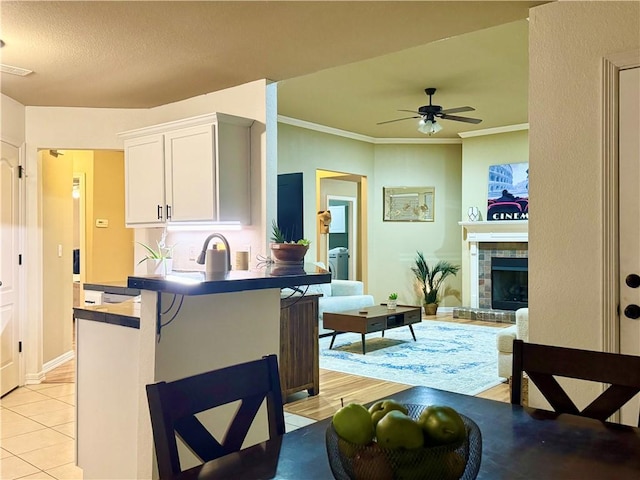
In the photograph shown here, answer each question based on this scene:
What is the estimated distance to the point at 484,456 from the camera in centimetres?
121

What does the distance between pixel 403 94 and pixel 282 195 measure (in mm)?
2382

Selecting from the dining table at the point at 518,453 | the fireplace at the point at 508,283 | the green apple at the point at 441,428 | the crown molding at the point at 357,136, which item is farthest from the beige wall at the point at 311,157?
the green apple at the point at 441,428

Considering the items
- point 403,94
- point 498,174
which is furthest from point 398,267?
point 403,94

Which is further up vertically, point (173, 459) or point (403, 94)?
point (403, 94)

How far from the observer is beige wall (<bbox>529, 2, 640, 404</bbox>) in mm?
2633

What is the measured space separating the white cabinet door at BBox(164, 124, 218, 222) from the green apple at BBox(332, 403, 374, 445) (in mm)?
3374

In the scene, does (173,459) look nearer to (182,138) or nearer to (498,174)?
(182,138)

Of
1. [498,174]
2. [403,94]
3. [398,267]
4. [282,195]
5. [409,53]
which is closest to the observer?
[409,53]

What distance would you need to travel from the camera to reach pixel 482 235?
8617mm

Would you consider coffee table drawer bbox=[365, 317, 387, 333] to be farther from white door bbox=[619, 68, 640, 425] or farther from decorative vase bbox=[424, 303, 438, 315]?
white door bbox=[619, 68, 640, 425]

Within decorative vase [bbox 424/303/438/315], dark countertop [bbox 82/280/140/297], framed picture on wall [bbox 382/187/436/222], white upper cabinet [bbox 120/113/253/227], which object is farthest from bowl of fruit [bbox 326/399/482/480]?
framed picture on wall [bbox 382/187/436/222]

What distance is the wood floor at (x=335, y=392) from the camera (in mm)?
4078

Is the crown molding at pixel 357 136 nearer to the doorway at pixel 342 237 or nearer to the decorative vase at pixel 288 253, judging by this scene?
the doorway at pixel 342 237

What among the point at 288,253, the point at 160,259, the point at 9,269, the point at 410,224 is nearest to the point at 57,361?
the point at 9,269
